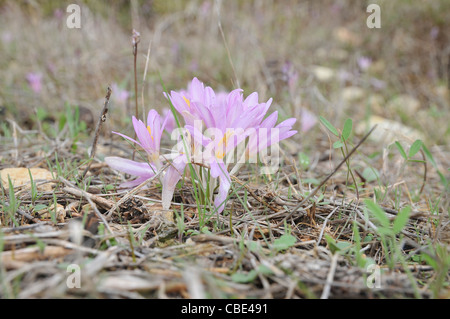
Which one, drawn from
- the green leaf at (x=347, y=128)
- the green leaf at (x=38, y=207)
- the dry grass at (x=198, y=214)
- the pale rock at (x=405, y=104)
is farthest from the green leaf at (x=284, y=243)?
Result: the pale rock at (x=405, y=104)

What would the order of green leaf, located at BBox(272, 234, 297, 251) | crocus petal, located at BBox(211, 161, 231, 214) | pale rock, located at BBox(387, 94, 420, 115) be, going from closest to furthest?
green leaf, located at BBox(272, 234, 297, 251)
crocus petal, located at BBox(211, 161, 231, 214)
pale rock, located at BBox(387, 94, 420, 115)

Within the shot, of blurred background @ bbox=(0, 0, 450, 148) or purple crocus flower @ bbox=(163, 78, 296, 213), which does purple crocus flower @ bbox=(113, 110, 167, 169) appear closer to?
purple crocus flower @ bbox=(163, 78, 296, 213)

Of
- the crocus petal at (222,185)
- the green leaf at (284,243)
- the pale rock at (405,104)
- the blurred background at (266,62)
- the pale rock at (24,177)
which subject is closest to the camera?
the green leaf at (284,243)

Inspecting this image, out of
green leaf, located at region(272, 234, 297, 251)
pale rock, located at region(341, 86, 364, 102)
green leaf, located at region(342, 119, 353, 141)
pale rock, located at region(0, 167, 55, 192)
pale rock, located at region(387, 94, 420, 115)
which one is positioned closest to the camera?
green leaf, located at region(272, 234, 297, 251)

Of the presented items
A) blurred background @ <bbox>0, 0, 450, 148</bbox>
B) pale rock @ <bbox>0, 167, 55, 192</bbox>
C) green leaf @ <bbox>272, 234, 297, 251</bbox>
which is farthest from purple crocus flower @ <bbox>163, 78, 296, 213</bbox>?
blurred background @ <bbox>0, 0, 450, 148</bbox>

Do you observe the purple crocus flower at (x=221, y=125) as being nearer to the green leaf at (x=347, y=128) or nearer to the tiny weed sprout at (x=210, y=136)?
the tiny weed sprout at (x=210, y=136)

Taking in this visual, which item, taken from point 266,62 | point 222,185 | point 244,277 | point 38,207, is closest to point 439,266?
point 244,277
